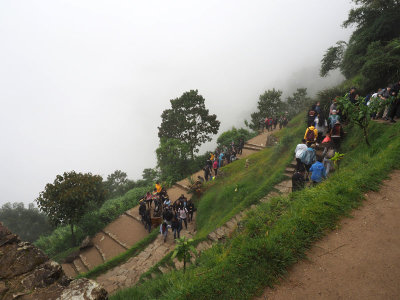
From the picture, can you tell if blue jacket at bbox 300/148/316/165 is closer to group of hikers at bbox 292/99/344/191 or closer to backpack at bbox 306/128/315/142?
group of hikers at bbox 292/99/344/191

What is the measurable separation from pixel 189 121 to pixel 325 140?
1779cm

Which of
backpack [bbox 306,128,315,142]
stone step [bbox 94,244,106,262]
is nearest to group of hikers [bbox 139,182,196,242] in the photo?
stone step [bbox 94,244,106,262]

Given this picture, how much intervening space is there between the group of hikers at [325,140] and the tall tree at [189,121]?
16334 millimetres

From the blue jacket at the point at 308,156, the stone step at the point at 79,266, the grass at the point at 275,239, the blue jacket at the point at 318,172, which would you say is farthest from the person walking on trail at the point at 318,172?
the stone step at the point at 79,266

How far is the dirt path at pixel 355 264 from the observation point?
266 cm

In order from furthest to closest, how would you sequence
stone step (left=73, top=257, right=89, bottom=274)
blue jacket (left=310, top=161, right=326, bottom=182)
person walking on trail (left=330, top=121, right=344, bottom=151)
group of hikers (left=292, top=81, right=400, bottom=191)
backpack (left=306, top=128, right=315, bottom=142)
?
stone step (left=73, top=257, right=89, bottom=274) < backpack (left=306, top=128, right=315, bottom=142) < person walking on trail (left=330, top=121, right=344, bottom=151) < group of hikers (left=292, top=81, right=400, bottom=191) < blue jacket (left=310, top=161, right=326, bottom=182)

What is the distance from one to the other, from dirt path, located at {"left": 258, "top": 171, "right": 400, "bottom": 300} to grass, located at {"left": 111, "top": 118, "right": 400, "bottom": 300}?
185 mm

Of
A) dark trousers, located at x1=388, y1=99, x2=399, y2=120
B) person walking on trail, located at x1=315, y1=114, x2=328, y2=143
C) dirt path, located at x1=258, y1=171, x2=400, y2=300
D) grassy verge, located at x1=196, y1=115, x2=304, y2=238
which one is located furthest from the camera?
person walking on trail, located at x1=315, y1=114, x2=328, y2=143

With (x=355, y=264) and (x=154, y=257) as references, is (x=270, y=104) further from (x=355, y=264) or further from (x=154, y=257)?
(x=355, y=264)

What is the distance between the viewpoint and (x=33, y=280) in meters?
3.55

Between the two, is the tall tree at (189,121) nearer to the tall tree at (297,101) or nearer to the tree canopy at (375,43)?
the tree canopy at (375,43)

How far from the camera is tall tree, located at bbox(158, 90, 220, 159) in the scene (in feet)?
78.1

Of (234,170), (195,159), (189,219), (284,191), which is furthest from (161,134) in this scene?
(284,191)

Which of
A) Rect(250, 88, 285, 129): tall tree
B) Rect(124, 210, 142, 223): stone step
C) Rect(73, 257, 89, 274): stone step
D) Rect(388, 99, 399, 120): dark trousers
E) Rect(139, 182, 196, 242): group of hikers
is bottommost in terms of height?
Rect(73, 257, 89, 274): stone step
